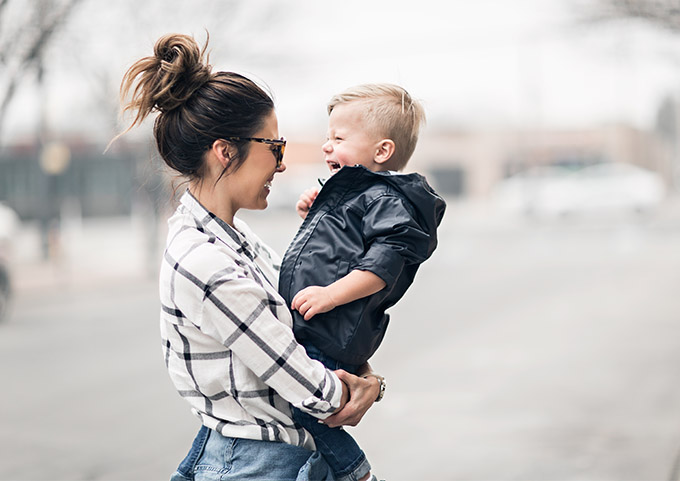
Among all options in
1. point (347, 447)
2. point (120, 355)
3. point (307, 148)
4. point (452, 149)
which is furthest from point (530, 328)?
point (452, 149)

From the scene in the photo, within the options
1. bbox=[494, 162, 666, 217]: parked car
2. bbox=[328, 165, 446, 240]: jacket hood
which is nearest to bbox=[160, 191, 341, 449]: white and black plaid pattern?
bbox=[328, 165, 446, 240]: jacket hood

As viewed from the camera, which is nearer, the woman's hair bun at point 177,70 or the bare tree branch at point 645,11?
the woman's hair bun at point 177,70

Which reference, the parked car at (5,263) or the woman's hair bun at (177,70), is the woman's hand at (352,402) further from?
the parked car at (5,263)

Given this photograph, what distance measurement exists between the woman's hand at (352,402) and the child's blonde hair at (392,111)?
463 mm

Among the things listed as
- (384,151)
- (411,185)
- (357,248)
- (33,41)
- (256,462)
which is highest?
(33,41)

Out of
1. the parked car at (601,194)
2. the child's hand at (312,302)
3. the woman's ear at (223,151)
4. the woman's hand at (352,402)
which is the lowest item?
the woman's hand at (352,402)

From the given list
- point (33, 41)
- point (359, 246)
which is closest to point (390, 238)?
point (359, 246)

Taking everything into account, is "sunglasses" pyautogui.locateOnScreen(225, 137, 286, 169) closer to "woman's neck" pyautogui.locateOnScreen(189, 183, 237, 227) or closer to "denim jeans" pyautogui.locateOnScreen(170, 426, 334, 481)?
"woman's neck" pyautogui.locateOnScreen(189, 183, 237, 227)

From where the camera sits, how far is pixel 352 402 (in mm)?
1497

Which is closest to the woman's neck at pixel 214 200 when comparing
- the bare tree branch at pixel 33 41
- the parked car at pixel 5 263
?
the bare tree branch at pixel 33 41

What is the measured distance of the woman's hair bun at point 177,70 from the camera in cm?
149

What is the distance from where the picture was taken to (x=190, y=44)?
5.02 ft

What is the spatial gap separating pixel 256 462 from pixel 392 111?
2.43 ft

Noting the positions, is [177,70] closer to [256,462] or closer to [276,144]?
[276,144]
